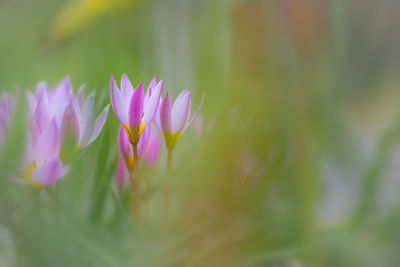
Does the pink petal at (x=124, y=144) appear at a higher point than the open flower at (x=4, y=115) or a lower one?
lower

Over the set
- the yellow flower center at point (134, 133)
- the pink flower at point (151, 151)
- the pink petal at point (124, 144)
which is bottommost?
the yellow flower center at point (134, 133)

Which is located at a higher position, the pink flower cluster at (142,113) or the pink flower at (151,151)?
the pink flower at (151,151)

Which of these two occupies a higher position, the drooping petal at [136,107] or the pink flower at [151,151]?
the pink flower at [151,151]

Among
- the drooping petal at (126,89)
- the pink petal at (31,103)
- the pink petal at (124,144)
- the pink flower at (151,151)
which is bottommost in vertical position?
the pink petal at (124,144)

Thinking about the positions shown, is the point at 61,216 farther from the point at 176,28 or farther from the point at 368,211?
the point at 176,28

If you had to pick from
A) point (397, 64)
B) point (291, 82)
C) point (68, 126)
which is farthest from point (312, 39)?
point (397, 64)
